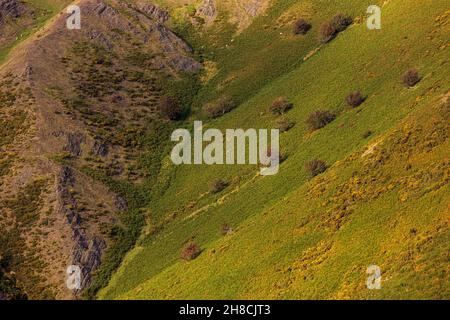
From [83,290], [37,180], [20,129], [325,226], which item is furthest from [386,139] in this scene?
[20,129]

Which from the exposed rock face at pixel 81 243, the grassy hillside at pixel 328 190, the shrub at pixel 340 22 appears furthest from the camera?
the shrub at pixel 340 22

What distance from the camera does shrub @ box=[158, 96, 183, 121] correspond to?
96.2 m

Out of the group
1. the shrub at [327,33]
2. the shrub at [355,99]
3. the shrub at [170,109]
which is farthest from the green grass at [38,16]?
the shrub at [355,99]

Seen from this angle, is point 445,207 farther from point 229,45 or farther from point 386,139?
point 229,45

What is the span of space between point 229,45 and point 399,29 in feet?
99.2

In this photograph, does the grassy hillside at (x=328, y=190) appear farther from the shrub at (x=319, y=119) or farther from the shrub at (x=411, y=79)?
the shrub at (x=411, y=79)

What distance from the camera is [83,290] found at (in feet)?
225

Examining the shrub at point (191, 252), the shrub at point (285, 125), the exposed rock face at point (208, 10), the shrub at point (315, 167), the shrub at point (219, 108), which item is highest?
the exposed rock face at point (208, 10)

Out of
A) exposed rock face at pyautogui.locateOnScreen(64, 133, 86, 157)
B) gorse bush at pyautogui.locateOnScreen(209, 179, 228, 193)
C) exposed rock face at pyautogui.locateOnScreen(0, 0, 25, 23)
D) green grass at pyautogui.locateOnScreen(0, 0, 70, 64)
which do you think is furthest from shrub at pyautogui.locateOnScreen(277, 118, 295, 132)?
exposed rock face at pyautogui.locateOnScreen(0, 0, 25, 23)

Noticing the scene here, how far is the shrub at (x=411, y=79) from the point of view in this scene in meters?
78.5

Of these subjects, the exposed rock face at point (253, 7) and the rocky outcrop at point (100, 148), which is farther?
the exposed rock face at point (253, 7)

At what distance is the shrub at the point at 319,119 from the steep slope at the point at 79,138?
70.6ft

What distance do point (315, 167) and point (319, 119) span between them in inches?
463

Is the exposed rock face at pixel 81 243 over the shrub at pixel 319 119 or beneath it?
beneath
